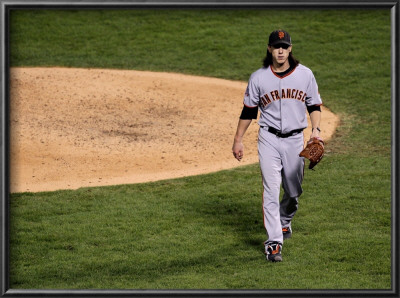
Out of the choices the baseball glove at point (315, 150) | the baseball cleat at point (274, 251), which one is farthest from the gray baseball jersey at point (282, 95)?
the baseball cleat at point (274, 251)

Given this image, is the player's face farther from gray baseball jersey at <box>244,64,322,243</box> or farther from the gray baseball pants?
the gray baseball pants

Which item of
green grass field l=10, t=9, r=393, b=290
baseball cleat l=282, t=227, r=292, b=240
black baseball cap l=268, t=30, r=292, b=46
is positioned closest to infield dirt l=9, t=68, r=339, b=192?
green grass field l=10, t=9, r=393, b=290

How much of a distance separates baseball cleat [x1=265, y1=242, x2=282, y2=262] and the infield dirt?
3322 mm

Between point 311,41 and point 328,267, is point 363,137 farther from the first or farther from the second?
point 311,41

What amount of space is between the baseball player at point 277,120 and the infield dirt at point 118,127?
3.21 m

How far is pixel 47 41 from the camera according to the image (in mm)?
18375

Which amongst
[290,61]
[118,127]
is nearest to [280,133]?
[290,61]

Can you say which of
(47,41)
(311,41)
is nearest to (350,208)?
(311,41)

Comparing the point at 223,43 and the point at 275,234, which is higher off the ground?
the point at 223,43

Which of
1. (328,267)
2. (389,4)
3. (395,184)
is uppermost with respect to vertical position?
(389,4)

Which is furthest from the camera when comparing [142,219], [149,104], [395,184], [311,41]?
[311,41]

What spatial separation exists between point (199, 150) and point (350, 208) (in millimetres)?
3439

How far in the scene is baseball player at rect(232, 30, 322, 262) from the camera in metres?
6.84

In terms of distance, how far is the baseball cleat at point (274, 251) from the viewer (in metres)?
6.79
